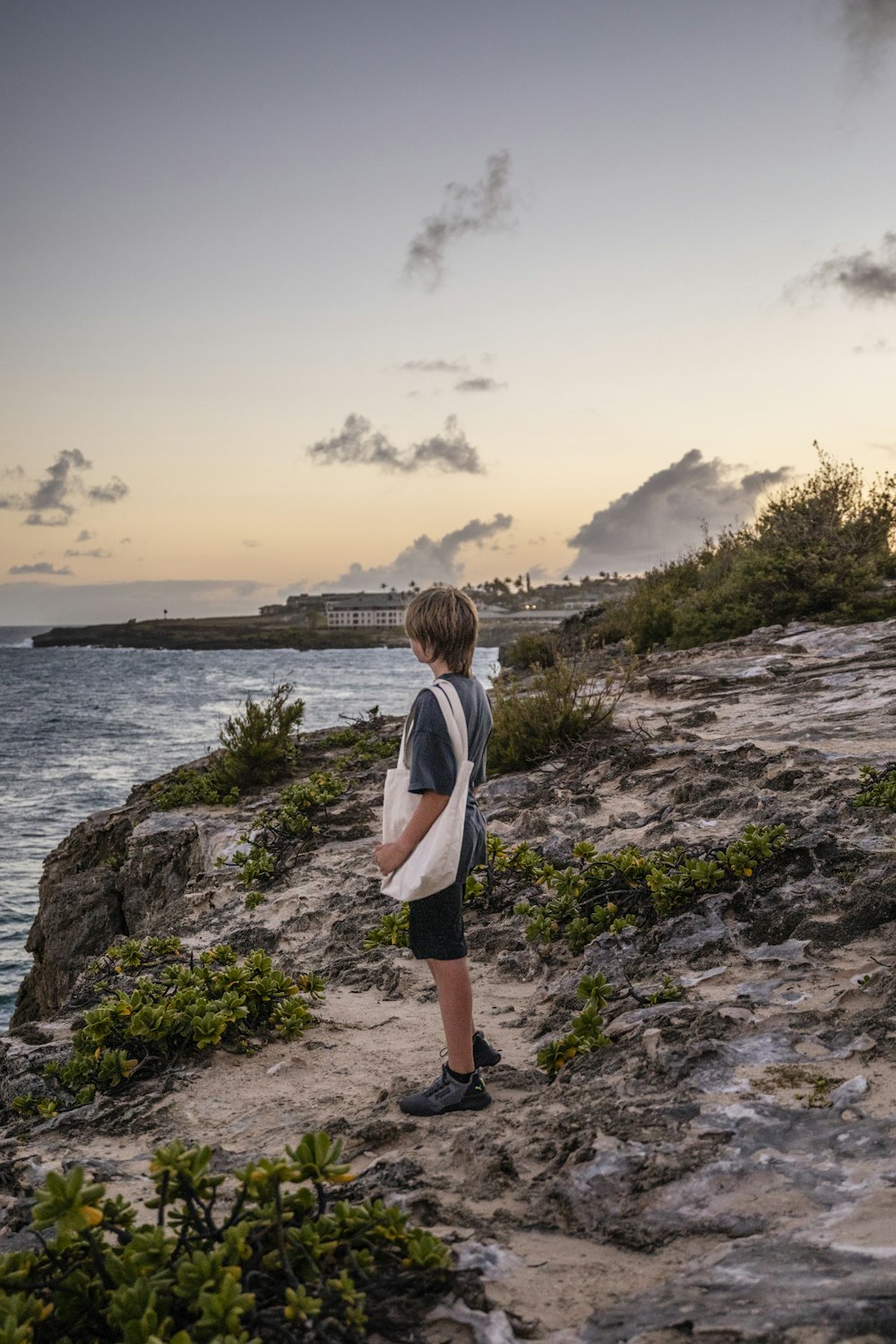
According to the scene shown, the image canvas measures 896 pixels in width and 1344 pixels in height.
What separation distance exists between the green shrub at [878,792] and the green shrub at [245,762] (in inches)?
233

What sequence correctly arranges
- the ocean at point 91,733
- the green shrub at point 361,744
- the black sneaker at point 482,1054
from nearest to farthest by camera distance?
the black sneaker at point 482,1054, the green shrub at point 361,744, the ocean at point 91,733

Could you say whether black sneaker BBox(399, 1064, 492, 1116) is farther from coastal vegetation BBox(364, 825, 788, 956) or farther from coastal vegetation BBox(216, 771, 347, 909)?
coastal vegetation BBox(216, 771, 347, 909)

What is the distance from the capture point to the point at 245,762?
9.50 m

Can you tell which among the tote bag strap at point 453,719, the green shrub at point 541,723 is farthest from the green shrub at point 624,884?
the green shrub at point 541,723

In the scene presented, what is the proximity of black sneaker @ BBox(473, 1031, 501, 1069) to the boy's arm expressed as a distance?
0.88 metres

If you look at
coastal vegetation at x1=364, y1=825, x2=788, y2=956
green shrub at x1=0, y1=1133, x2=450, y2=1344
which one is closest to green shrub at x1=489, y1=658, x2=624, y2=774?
coastal vegetation at x1=364, y1=825, x2=788, y2=956

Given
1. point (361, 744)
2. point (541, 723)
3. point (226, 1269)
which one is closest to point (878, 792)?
point (541, 723)

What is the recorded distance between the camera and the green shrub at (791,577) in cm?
1337

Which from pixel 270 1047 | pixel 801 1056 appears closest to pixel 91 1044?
pixel 270 1047

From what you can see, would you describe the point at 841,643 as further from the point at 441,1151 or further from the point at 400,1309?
the point at 400,1309

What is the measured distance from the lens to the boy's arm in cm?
321

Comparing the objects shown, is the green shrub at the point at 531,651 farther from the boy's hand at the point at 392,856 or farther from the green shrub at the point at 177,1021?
the boy's hand at the point at 392,856

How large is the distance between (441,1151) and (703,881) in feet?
7.09

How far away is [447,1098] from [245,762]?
22.0ft
